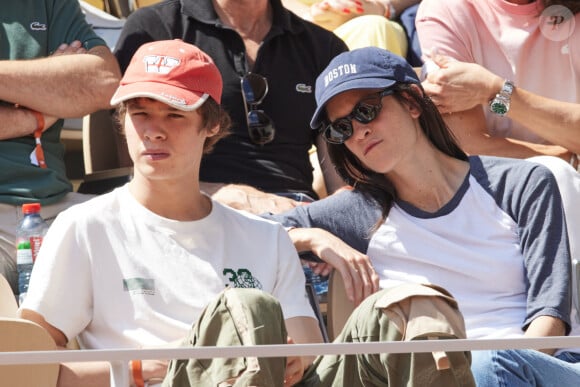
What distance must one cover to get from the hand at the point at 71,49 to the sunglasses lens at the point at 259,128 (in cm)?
61

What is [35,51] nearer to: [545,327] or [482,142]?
[482,142]

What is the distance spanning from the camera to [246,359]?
2.30m

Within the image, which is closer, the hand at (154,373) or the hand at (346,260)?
the hand at (154,373)

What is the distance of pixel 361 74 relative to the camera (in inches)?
→ 133

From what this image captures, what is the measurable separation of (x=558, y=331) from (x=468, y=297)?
0.26 metres

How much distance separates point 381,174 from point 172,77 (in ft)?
2.40

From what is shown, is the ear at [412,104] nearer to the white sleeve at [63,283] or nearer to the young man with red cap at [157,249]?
the young man with red cap at [157,249]

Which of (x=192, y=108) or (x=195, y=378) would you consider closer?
(x=195, y=378)

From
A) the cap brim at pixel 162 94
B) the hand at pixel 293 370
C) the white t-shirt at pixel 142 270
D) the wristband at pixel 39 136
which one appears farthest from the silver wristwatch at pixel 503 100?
the hand at pixel 293 370

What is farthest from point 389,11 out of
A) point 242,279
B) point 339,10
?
point 242,279

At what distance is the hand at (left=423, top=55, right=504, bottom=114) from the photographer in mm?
3977

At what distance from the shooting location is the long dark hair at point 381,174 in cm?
346

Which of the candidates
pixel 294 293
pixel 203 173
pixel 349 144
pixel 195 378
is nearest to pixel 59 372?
pixel 195 378

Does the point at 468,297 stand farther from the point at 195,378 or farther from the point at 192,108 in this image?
the point at 195,378
